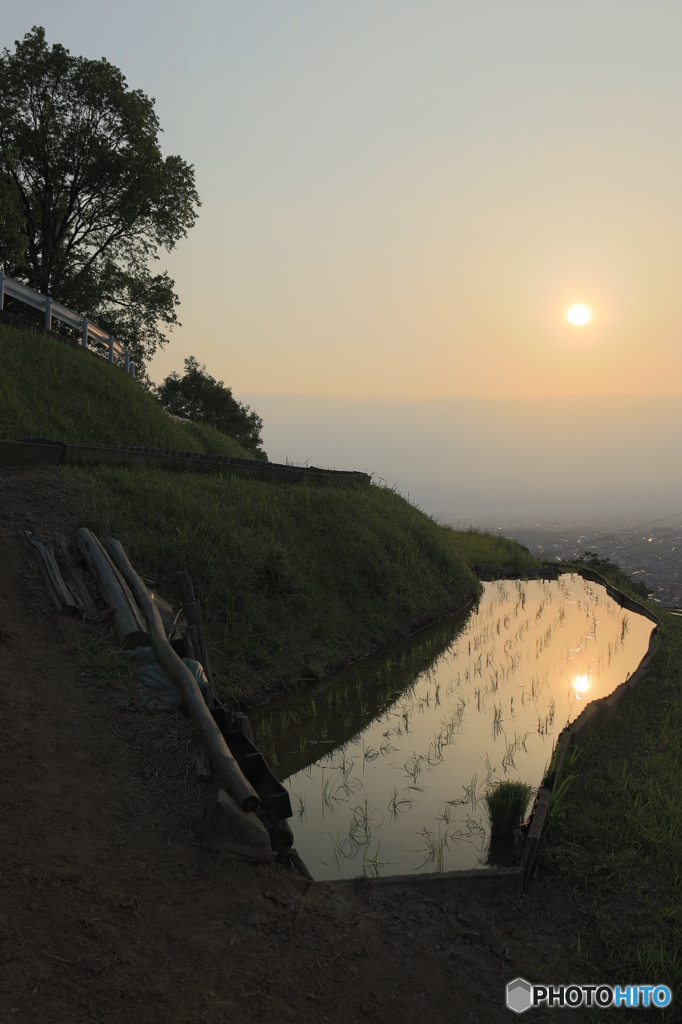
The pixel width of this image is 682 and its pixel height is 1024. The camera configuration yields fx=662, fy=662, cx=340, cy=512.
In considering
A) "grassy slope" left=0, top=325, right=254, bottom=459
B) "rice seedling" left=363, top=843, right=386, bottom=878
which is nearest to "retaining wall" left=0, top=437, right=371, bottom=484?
"grassy slope" left=0, top=325, right=254, bottom=459

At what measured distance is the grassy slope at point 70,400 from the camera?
43.3 feet

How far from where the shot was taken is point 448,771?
284 inches

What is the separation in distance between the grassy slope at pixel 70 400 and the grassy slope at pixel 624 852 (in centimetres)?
1088

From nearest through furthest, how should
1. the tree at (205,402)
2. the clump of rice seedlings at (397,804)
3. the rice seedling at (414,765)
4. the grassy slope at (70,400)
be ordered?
the clump of rice seedlings at (397,804), the rice seedling at (414,765), the grassy slope at (70,400), the tree at (205,402)

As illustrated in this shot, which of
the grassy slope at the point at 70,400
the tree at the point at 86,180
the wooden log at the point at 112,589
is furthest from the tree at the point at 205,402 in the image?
the wooden log at the point at 112,589

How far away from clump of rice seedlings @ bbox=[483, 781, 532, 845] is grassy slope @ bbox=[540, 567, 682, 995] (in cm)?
32

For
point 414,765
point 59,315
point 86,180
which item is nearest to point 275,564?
point 414,765

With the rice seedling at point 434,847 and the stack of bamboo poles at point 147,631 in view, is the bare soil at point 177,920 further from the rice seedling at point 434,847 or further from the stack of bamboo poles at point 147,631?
the rice seedling at point 434,847

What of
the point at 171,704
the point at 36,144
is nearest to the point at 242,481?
the point at 171,704

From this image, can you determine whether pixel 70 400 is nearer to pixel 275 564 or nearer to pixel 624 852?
pixel 275 564

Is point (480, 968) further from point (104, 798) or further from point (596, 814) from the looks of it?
point (104, 798)

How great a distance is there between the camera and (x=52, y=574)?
312 inches

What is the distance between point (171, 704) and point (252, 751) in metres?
1.05

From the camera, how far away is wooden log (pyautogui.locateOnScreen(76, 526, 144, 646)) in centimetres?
730
